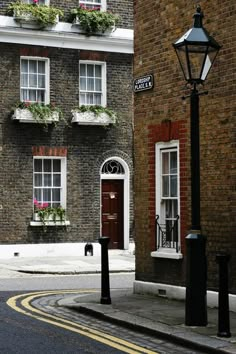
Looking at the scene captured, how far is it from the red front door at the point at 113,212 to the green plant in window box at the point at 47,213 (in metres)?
1.73

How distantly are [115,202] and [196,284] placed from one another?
15641mm

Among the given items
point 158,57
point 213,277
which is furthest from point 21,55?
point 213,277

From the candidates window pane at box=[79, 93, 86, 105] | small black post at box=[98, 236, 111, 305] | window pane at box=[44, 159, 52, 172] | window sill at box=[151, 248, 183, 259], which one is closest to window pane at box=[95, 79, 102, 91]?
window pane at box=[79, 93, 86, 105]

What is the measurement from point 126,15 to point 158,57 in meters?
13.0

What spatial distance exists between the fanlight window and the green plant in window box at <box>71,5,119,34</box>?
445cm

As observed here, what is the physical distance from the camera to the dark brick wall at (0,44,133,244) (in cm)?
2323

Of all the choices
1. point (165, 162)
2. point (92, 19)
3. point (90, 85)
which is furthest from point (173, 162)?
point (92, 19)

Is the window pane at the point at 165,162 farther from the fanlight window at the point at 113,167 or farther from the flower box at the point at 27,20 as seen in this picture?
the fanlight window at the point at 113,167

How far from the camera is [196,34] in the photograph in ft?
31.3

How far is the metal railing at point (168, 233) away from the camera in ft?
40.3

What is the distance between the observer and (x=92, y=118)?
24.1 m

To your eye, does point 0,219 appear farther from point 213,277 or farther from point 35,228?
point 213,277

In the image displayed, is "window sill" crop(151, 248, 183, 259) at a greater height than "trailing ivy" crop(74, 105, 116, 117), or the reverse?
"trailing ivy" crop(74, 105, 116, 117)

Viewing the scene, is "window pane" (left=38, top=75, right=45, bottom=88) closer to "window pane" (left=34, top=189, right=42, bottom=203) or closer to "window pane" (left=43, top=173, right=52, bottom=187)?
"window pane" (left=43, top=173, right=52, bottom=187)
